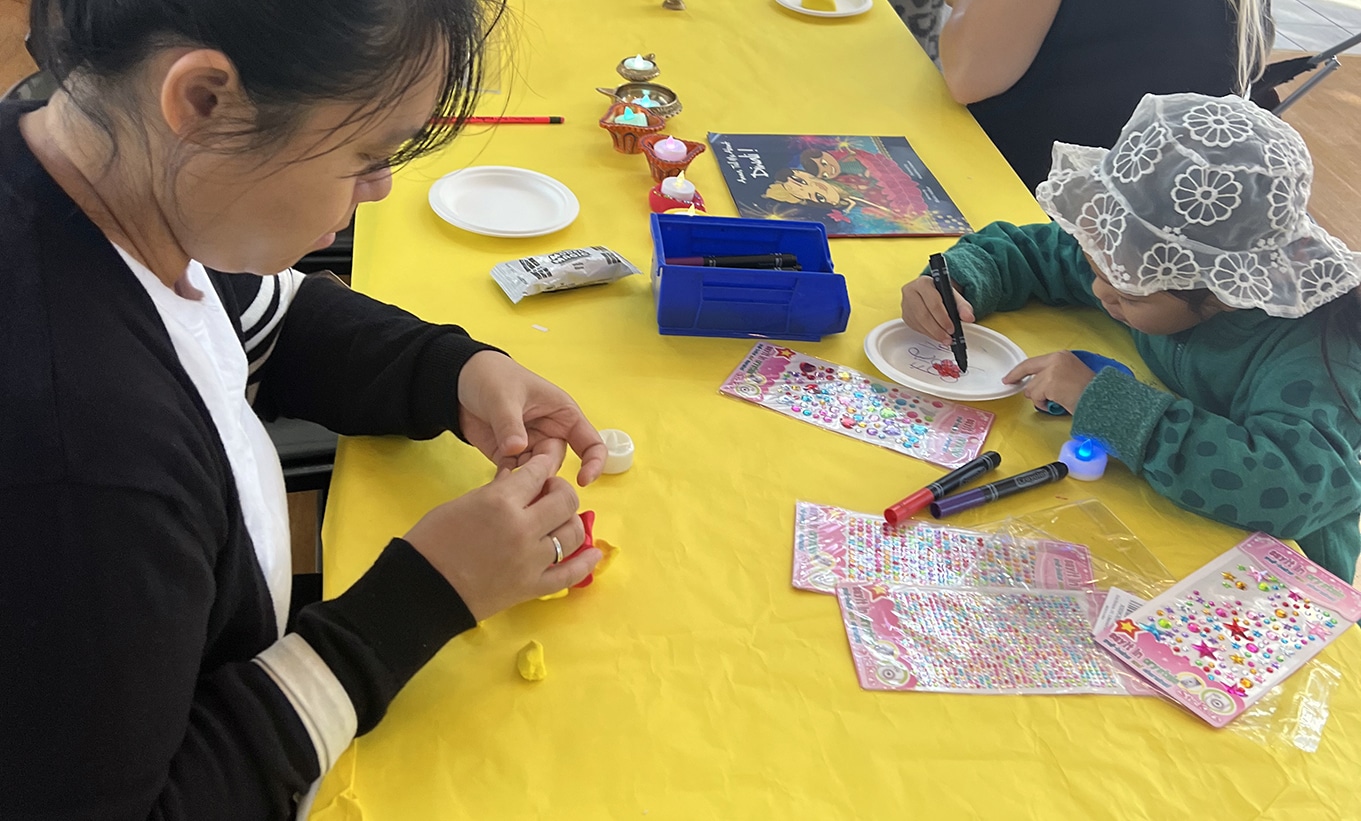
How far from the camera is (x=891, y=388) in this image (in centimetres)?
101

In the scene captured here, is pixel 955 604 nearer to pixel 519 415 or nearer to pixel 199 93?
pixel 519 415

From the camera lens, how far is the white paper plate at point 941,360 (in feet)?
3.30

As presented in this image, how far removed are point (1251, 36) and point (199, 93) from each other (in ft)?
4.86

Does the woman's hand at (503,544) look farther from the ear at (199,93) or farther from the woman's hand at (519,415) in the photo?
the ear at (199,93)

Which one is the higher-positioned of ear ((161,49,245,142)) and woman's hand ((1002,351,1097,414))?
ear ((161,49,245,142))

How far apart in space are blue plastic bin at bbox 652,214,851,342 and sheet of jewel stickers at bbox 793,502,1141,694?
264mm

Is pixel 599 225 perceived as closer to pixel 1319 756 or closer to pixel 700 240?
pixel 700 240

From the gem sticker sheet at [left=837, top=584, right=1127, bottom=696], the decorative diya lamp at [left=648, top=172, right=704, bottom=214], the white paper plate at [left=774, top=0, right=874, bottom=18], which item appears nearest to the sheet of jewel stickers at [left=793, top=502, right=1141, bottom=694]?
the gem sticker sheet at [left=837, top=584, right=1127, bottom=696]

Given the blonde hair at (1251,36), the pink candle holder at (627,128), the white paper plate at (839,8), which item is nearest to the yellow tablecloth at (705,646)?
the pink candle holder at (627,128)

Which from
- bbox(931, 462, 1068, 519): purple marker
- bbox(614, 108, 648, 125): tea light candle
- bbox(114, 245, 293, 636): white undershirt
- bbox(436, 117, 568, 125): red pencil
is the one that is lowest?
bbox(931, 462, 1068, 519): purple marker

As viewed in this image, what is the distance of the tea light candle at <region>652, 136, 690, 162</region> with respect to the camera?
4.07 ft

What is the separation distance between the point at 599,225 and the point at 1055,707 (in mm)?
737

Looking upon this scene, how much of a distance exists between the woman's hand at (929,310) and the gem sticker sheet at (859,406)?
0.10 metres

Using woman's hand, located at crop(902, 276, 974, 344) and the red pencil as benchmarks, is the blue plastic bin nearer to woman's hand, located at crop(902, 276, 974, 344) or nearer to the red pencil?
woman's hand, located at crop(902, 276, 974, 344)
